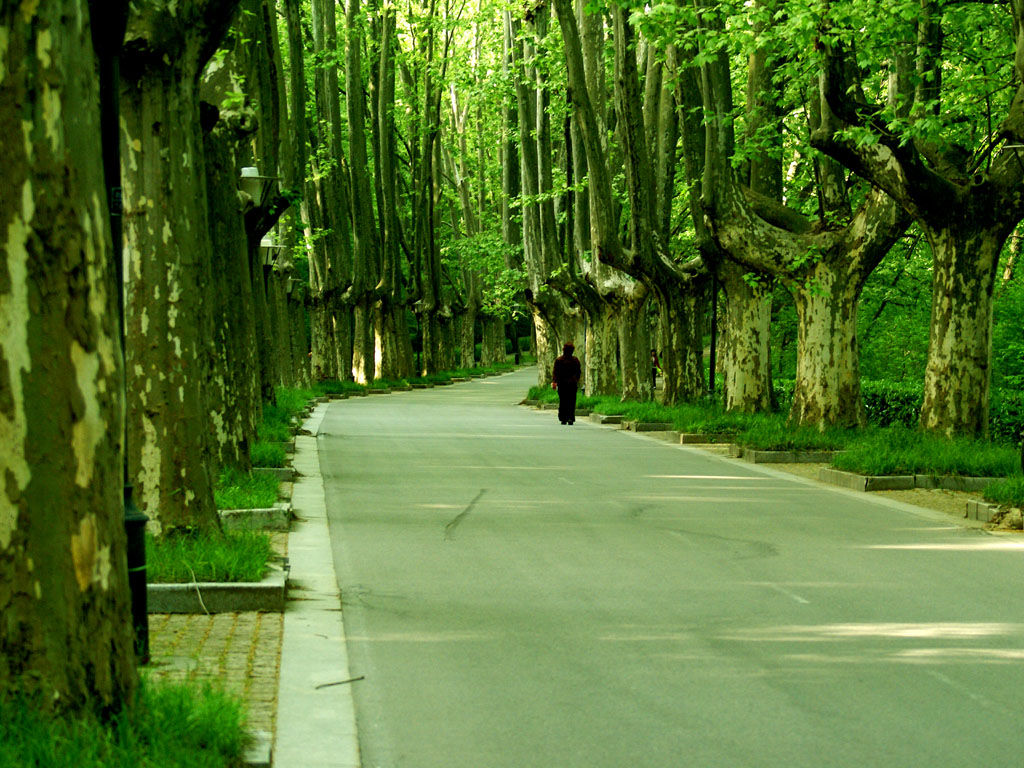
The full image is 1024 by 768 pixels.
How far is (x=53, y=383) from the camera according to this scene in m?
4.92

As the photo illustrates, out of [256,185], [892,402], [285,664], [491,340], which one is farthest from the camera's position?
[491,340]

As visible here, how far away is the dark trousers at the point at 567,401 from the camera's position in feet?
106

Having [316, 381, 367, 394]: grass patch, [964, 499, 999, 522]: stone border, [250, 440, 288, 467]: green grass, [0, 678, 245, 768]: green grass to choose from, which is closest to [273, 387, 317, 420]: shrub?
[316, 381, 367, 394]: grass patch

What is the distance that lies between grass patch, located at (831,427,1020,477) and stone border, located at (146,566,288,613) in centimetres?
1006

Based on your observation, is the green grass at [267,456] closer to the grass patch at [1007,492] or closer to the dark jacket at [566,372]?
the grass patch at [1007,492]

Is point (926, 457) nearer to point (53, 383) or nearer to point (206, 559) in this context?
point (206, 559)

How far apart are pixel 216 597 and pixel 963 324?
1269 cm

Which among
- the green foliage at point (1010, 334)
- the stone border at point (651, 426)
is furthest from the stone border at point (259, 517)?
the green foliage at point (1010, 334)

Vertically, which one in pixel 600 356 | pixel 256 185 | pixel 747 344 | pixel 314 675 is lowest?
pixel 314 675

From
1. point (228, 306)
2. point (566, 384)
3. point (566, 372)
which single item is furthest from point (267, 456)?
point (566, 372)

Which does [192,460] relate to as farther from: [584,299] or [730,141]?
[584,299]

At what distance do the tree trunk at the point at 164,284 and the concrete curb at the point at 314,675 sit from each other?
109 cm

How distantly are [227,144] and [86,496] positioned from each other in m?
11.5

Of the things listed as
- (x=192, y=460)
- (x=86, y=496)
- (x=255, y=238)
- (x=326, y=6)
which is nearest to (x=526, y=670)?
(x=86, y=496)
